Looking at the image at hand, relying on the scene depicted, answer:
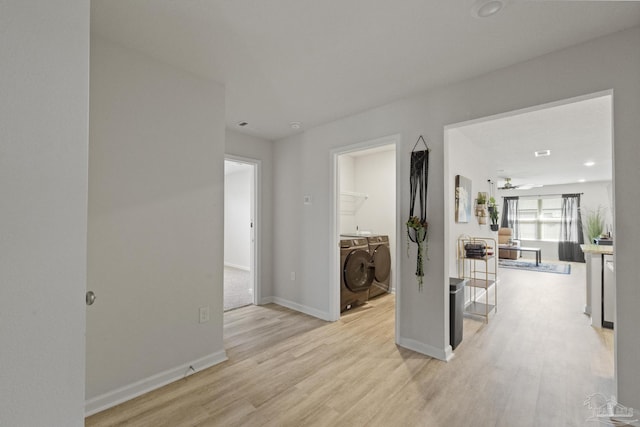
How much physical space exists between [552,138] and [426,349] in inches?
137

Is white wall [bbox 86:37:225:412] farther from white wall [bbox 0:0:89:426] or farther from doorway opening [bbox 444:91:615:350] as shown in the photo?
doorway opening [bbox 444:91:615:350]

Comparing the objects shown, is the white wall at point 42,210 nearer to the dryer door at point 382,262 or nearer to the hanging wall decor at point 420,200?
the hanging wall decor at point 420,200

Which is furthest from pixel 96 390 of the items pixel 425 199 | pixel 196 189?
pixel 425 199

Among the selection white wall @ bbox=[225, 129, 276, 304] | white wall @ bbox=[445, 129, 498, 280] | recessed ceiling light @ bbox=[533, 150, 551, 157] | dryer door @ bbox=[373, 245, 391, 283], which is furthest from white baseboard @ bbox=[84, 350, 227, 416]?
recessed ceiling light @ bbox=[533, 150, 551, 157]

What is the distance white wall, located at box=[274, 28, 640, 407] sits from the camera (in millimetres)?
1771

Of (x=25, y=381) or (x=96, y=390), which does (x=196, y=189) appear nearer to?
(x=96, y=390)

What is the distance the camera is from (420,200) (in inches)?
106

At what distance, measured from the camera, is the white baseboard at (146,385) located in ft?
6.08

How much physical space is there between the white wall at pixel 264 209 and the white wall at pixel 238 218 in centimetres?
256

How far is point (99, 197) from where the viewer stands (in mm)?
1893

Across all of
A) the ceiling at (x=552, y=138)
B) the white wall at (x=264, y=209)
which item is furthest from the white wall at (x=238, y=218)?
the ceiling at (x=552, y=138)

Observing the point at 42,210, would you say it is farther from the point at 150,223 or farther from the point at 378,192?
the point at 378,192

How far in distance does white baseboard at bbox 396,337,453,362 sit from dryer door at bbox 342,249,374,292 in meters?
1.06

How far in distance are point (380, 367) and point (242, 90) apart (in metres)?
2.75
